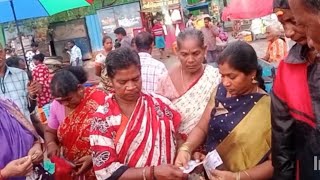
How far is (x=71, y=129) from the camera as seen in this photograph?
3.32 m

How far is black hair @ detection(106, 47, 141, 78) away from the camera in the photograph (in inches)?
105

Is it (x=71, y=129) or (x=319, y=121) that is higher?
(x=319, y=121)

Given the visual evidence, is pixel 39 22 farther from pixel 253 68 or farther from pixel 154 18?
pixel 253 68

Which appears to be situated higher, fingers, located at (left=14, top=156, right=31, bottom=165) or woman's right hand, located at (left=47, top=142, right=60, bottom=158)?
fingers, located at (left=14, top=156, right=31, bottom=165)

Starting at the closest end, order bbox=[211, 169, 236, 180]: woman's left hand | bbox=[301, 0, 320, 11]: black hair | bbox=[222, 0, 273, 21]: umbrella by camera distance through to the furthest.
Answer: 1. bbox=[301, 0, 320, 11]: black hair
2. bbox=[211, 169, 236, 180]: woman's left hand
3. bbox=[222, 0, 273, 21]: umbrella

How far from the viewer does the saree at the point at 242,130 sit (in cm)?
238

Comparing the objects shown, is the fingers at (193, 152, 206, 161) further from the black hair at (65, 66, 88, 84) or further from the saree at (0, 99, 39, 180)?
the black hair at (65, 66, 88, 84)

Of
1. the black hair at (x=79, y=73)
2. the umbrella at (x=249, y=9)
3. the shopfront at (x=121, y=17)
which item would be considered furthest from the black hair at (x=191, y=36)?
the shopfront at (x=121, y=17)

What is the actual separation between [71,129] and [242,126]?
4.54ft

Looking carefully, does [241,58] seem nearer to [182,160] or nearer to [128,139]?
[182,160]

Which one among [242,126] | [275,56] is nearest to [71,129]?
[242,126]

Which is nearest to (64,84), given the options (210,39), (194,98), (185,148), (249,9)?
(194,98)

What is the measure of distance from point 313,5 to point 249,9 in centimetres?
663

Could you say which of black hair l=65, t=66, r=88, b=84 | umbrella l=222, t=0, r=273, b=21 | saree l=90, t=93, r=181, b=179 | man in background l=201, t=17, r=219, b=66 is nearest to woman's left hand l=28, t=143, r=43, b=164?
saree l=90, t=93, r=181, b=179
